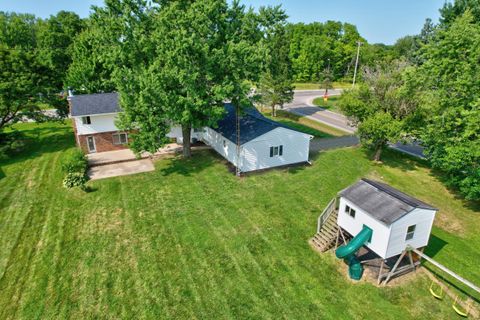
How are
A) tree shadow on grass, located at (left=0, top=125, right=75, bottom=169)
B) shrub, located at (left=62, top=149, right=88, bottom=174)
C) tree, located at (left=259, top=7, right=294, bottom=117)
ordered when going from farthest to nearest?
tree, located at (left=259, top=7, right=294, bottom=117), tree shadow on grass, located at (left=0, top=125, right=75, bottom=169), shrub, located at (left=62, top=149, right=88, bottom=174)

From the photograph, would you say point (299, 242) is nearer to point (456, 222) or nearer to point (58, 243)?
point (456, 222)

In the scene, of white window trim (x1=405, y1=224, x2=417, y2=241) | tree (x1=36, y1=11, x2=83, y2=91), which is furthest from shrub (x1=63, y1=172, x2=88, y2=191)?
tree (x1=36, y1=11, x2=83, y2=91)

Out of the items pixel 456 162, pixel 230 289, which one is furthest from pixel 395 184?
pixel 230 289

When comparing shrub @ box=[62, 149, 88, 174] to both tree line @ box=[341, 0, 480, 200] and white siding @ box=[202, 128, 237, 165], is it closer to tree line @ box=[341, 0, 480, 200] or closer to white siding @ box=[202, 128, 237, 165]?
white siding @ box=[202, 128, 237, 165]

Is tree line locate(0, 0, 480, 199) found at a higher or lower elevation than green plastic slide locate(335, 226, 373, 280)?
higher

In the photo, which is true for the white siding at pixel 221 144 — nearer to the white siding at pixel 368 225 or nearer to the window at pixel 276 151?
the window at pixel 276 151

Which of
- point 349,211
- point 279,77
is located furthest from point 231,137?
point 279,77

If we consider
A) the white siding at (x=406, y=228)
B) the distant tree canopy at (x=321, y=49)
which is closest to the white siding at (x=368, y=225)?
the white siding at (x=406, y=228)
